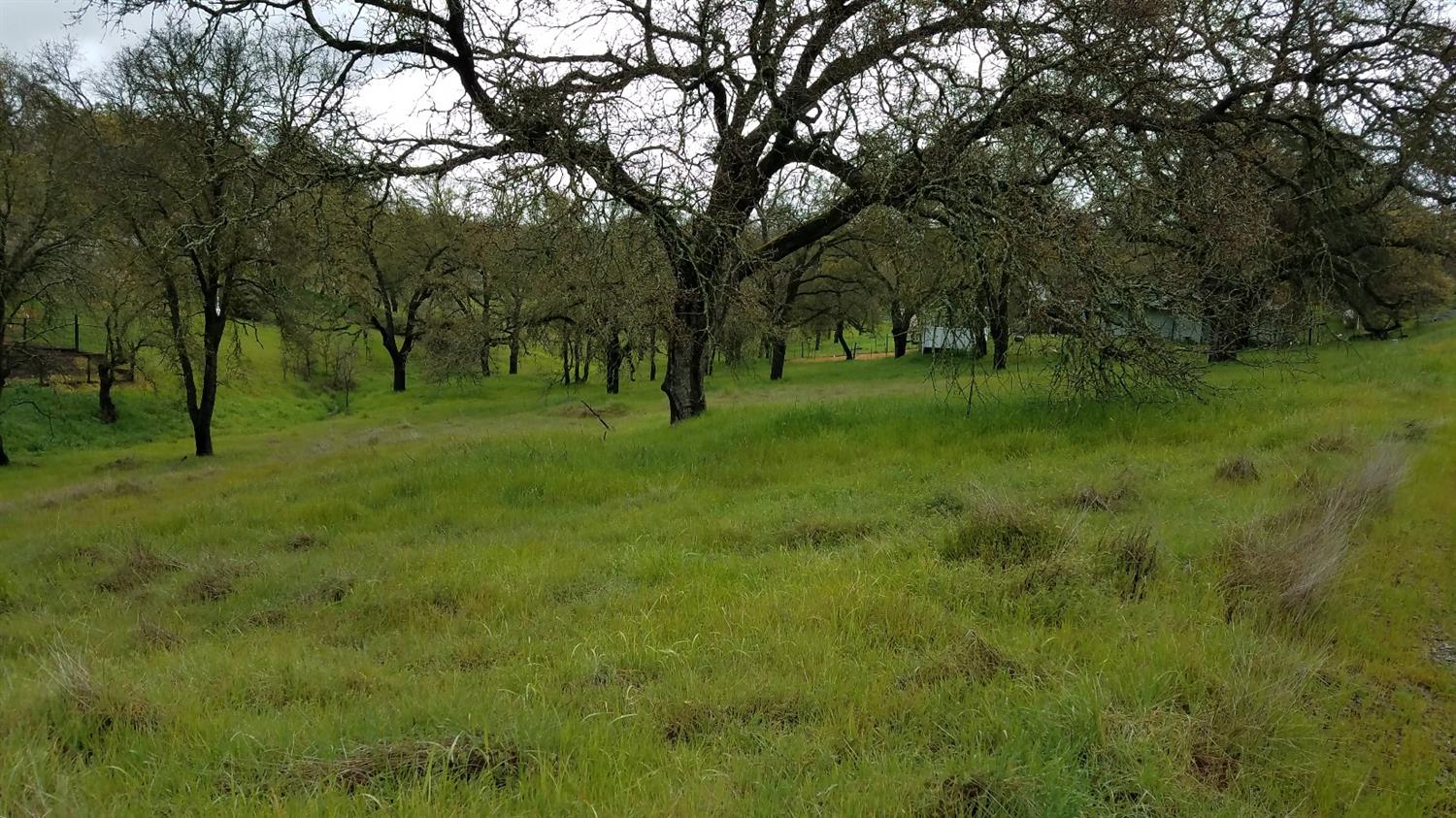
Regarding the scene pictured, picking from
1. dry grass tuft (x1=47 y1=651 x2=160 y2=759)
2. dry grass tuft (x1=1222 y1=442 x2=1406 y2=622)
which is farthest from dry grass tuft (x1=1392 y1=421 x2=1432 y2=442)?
dry grass tuft (x1=47 y1=651 x2=160 y2=759)

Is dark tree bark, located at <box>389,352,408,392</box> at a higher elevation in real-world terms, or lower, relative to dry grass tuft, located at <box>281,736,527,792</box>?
higher

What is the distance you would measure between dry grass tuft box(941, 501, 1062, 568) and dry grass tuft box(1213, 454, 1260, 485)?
2.70 m

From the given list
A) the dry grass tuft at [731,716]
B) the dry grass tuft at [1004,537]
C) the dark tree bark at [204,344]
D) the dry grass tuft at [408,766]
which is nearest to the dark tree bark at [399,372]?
the dark tree bark at [204,344]

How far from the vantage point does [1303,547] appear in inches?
175

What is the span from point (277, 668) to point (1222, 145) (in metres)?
11.5

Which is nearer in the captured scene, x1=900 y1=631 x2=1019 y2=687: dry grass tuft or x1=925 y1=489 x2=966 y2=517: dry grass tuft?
x1=900 y1=631 x2=1019 y2=687: dry grass tuft

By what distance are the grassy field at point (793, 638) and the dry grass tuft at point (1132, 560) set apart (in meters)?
0.04

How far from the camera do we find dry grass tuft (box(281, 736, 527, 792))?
2.58m

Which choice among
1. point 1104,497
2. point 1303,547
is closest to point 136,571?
point 1104,497

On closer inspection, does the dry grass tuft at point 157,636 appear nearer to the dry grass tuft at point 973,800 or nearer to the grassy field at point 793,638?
the grassy field at point 793,638

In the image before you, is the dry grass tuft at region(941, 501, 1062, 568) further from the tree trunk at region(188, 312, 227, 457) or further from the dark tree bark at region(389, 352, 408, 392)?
the dark tree bark at region(389, 352, 408, 392)

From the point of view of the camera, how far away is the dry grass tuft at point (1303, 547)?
4066 millimetres

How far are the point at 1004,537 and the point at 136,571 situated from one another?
7.44 m

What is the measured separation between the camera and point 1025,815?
2451 millimetres
